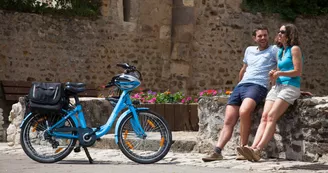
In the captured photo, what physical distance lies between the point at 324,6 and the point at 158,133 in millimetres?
12087

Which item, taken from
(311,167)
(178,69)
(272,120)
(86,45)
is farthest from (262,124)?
(178,69)

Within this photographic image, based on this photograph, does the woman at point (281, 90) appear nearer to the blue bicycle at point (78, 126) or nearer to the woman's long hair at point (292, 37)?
the woman's long hair at point (292, 37)

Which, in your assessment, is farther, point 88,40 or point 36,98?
point 88,40

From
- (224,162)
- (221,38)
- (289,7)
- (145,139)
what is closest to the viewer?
(224,162)

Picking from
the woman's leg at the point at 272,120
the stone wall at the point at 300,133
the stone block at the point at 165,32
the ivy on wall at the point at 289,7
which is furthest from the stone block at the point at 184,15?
the woman's leg at the point at 272,120

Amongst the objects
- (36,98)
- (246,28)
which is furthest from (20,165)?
(246,28)

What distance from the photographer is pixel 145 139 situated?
768 cm

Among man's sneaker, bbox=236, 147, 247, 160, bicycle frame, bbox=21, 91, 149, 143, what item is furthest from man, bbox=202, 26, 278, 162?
bicycle frame, bbox=21, 91, 149, 143

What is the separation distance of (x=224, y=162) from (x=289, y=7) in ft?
38.1

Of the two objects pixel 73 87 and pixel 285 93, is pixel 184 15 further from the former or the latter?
pixel 285 93

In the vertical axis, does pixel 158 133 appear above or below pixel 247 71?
below

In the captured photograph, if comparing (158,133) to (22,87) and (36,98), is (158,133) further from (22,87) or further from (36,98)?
(22,87)

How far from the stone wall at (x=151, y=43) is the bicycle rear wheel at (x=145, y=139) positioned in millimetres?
7748

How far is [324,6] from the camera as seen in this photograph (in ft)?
62.2
